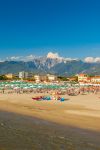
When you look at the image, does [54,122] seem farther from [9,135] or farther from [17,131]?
[9,135]

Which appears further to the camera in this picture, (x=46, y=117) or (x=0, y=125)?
(x=46, y=117)

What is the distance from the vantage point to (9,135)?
19312 mm

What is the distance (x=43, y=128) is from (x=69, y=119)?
5218 mm

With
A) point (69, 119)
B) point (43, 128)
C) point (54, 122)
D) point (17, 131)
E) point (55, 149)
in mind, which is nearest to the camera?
point (55, 149)

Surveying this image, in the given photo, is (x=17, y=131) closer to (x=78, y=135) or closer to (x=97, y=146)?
(x=78, y=135)

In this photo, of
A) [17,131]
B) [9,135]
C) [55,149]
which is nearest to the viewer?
[55,149]

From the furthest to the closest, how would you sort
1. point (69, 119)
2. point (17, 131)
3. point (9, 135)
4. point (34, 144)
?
1. point (69, 119)
2. point (17, 131)
3. point (9, 135)
4. point (34, 144)

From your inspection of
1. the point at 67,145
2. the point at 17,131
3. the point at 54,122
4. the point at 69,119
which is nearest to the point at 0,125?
the point at 17,131

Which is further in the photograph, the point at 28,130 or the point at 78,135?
the point at 28,130

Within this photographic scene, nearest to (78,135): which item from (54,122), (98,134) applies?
(98,134)

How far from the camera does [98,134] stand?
20000 millimetres

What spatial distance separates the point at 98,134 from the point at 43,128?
14.2ft

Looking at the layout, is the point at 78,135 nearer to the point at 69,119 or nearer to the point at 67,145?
the point at 67,145

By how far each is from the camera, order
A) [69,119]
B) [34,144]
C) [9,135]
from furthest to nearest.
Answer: [69,119] < [9,135] < [34,144]
